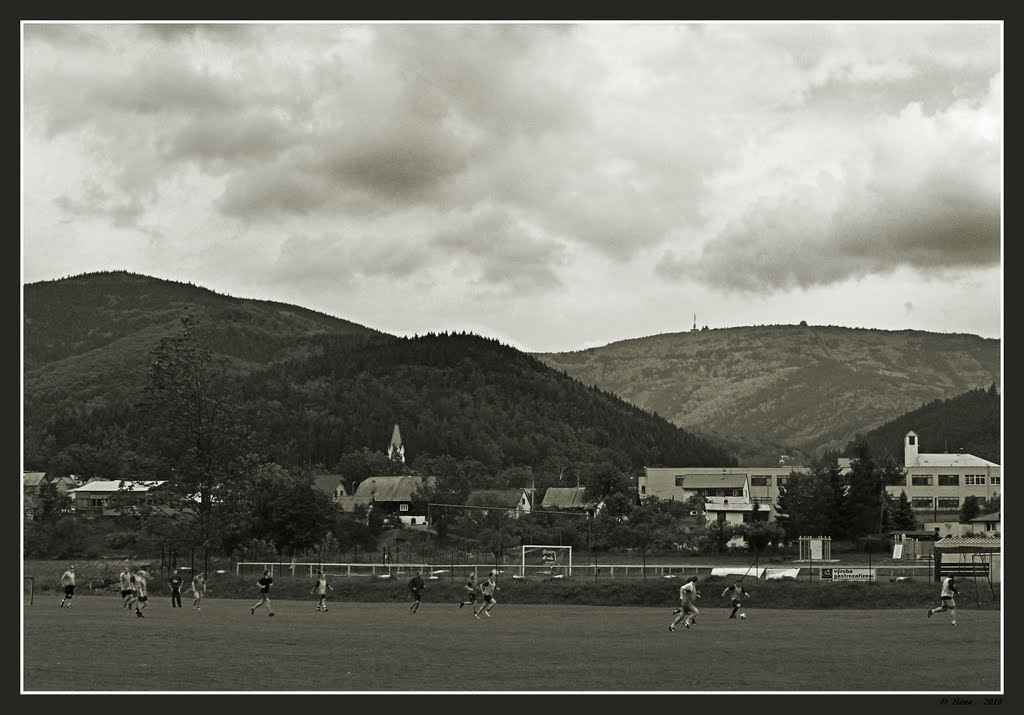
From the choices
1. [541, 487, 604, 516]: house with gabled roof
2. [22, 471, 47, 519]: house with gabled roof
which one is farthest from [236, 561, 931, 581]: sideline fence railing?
[541, 487, 604, 516]: house with gabled roof

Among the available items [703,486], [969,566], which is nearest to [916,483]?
[703,486]

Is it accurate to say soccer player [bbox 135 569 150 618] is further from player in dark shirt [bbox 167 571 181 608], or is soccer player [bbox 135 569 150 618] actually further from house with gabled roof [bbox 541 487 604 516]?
house with gabled roof [bbox 541 487 604 516]

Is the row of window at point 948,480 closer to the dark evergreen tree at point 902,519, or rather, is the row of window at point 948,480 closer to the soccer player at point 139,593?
the dark evergreen tree at point 902,519

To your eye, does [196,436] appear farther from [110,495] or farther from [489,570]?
[110,495]

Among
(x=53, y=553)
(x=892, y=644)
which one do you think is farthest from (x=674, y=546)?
(x=892, y=644)

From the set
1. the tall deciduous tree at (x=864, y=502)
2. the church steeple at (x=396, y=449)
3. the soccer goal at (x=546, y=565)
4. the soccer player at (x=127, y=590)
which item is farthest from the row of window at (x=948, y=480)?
the soccer player at (x=127, y=590)

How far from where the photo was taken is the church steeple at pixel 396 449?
175 m

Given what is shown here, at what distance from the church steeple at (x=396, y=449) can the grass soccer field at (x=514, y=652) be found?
133 meters

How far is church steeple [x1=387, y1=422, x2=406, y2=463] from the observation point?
576ft

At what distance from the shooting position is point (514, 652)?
3022cm

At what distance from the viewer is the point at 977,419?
19688 cm

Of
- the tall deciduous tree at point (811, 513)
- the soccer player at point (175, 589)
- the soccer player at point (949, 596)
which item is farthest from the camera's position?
the tall deciduous tree at point (811, 513)

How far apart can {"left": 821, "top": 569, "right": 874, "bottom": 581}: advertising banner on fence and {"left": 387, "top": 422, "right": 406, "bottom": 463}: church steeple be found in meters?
119

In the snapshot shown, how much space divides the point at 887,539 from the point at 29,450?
381 feet
